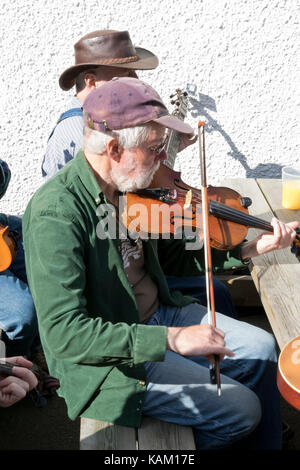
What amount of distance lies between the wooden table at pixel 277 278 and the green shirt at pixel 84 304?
423 mm

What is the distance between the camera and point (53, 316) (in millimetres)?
1430

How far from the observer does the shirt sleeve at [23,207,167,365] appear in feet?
4.69

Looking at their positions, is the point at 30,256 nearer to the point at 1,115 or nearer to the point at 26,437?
the point at 26,437

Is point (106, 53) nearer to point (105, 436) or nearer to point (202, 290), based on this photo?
point (202, 290)

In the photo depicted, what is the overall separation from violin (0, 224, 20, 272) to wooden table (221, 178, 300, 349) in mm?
1079

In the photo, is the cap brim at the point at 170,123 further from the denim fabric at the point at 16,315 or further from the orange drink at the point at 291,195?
the denim fabric at the point at 16,315

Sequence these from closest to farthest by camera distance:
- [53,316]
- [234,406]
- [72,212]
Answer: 1. [53,316]
2. [72,212]
3. [234,406]

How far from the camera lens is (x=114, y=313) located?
1711mm

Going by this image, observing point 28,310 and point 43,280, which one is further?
point 28,310

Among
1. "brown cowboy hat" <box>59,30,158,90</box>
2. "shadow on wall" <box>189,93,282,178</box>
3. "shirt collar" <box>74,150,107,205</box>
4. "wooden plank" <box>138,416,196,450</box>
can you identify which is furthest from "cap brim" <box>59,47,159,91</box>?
"wooden plank" <box>138,416,196,450</box>

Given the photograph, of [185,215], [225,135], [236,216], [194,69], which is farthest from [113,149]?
[225,135]

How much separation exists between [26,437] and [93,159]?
134 centimetres
